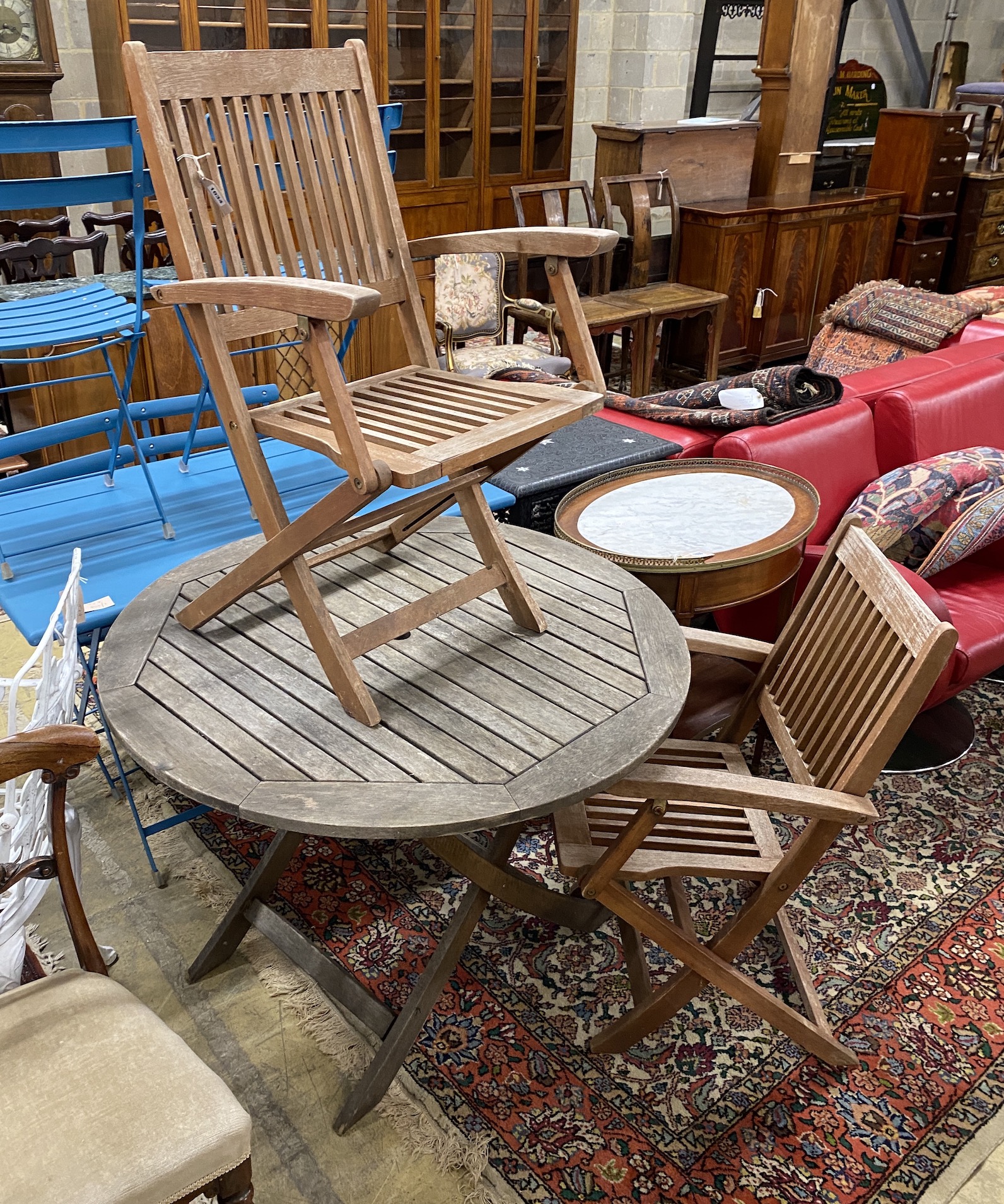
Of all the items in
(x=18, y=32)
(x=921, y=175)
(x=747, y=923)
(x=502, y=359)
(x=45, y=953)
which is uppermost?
(x=18, y=32)

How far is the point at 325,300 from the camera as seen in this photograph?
1.35 meters

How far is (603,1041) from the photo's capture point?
1.88 m

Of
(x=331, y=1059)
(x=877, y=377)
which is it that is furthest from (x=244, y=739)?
(x=877, y=377)

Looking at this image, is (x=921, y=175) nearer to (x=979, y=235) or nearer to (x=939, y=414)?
(x=979, y=235)

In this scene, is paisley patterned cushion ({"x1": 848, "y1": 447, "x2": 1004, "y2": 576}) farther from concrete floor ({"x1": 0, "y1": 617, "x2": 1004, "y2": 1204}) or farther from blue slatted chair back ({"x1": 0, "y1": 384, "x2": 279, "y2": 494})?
blue slatted chair back ({"x1": 0, "y1": 384, "x2": 279, "y2": 494})

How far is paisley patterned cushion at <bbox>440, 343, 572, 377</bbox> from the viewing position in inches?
172

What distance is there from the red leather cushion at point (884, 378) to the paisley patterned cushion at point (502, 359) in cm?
135

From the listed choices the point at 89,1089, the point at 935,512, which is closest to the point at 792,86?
the point at 935,512

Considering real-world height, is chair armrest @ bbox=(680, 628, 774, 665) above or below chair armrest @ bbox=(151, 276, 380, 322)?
below

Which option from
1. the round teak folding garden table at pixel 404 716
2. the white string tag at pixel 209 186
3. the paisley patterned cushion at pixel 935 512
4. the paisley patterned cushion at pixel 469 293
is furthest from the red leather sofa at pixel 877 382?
the paisley patterned cushion at pixel 469 293

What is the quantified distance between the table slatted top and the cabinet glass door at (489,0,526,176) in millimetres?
5289

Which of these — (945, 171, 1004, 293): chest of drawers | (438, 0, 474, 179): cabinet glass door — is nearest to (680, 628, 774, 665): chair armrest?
(438, 0, 474, 179): cabinet glass door

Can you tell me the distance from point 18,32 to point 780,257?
4026 millimetres

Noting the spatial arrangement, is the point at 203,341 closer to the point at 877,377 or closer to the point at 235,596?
the point at 235,596
